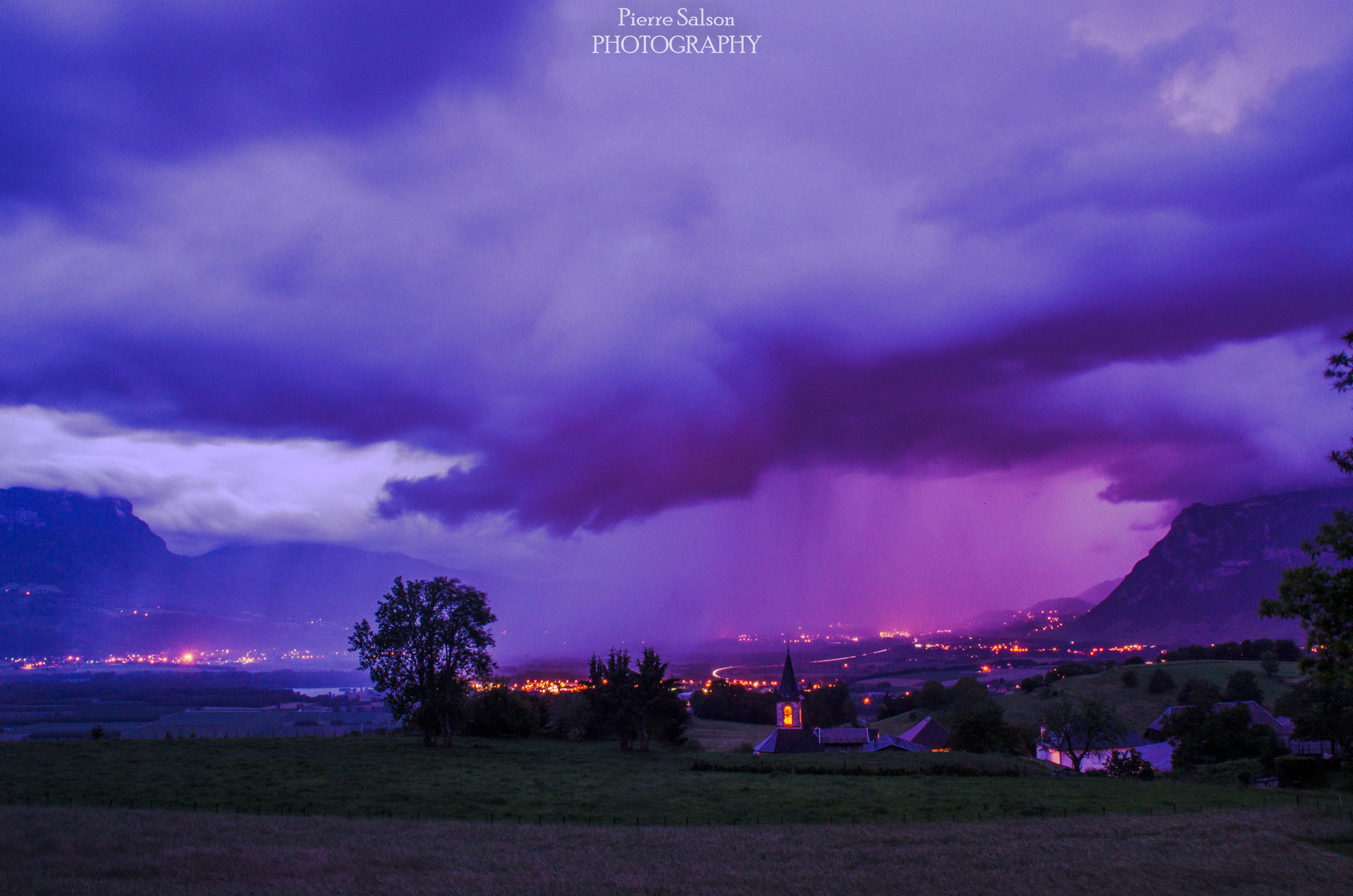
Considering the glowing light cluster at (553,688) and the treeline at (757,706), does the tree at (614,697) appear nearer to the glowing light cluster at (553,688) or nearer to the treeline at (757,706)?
the glowing light cluster at (553,688)

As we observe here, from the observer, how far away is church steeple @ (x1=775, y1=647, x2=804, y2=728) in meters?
117

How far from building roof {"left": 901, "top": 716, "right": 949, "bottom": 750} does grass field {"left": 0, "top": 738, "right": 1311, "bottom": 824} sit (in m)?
46.5

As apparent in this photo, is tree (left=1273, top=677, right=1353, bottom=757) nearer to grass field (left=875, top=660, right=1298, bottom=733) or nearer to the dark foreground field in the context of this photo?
the dark foreground field

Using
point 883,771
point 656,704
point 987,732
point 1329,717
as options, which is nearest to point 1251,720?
point 1329,717

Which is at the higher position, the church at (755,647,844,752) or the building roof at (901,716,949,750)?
the church at (755,647,844,752)

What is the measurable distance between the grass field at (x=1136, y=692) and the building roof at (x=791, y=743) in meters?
42.5

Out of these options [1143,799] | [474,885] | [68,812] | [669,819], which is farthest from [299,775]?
[1143,799]

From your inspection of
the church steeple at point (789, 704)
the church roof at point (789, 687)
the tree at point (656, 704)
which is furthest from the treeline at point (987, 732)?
the tree at point (656, 704)

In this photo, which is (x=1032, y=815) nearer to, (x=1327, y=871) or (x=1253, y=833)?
(x=1253, y=833)

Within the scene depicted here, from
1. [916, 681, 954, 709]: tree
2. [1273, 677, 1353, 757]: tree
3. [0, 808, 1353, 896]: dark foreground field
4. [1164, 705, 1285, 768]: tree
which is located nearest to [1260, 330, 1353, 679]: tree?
[0, 808, 1353, 896]: dark foreground field

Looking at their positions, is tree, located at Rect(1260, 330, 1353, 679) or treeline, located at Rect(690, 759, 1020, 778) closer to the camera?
tree, located at Rect(1260, 330, 1353, 679)

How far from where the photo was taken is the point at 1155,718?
142875 millimetres

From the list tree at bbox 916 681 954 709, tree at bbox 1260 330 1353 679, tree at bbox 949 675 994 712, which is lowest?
tree at bbox 916 681 954 709

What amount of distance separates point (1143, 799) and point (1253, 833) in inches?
508
